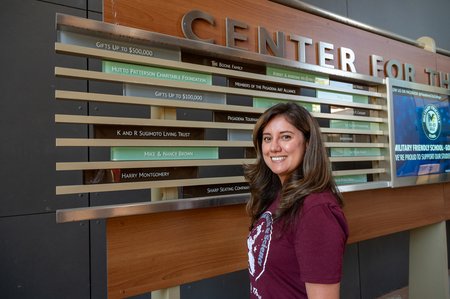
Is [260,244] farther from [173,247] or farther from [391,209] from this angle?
[391,209]

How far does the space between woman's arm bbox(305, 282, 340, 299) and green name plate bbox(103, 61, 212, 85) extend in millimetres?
1072

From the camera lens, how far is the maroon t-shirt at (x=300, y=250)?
2.98 feet

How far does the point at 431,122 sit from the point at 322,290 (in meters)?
2.46

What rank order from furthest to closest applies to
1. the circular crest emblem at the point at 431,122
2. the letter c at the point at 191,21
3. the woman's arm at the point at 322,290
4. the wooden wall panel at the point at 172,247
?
the circular crest emblem at the point at 431,122 < the letter c at the point at 191,21 < the wooden wall panel at the point at 172,247 < the woman's arm at the point at 322,290

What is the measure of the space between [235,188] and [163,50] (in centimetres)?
80

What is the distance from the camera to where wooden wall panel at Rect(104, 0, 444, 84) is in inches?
57.6

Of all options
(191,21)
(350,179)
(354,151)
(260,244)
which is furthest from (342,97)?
(260,244)

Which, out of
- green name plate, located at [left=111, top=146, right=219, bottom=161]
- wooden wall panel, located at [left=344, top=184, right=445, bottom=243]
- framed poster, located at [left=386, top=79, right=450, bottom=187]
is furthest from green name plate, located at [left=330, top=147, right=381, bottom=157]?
green name plate, located at [left=111, top=146, right=219, bottom=161]

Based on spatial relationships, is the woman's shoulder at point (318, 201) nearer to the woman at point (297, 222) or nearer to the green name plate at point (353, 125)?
the woman at point (297, 222)

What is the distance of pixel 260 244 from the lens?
112 cm

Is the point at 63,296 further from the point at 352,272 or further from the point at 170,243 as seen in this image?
the point at 352,272

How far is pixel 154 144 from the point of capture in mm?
1427

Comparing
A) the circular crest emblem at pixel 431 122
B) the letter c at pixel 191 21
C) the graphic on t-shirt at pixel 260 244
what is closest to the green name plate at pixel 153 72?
the letter c at pixel 191 21

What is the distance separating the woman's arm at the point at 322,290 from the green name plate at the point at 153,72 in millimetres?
1072
